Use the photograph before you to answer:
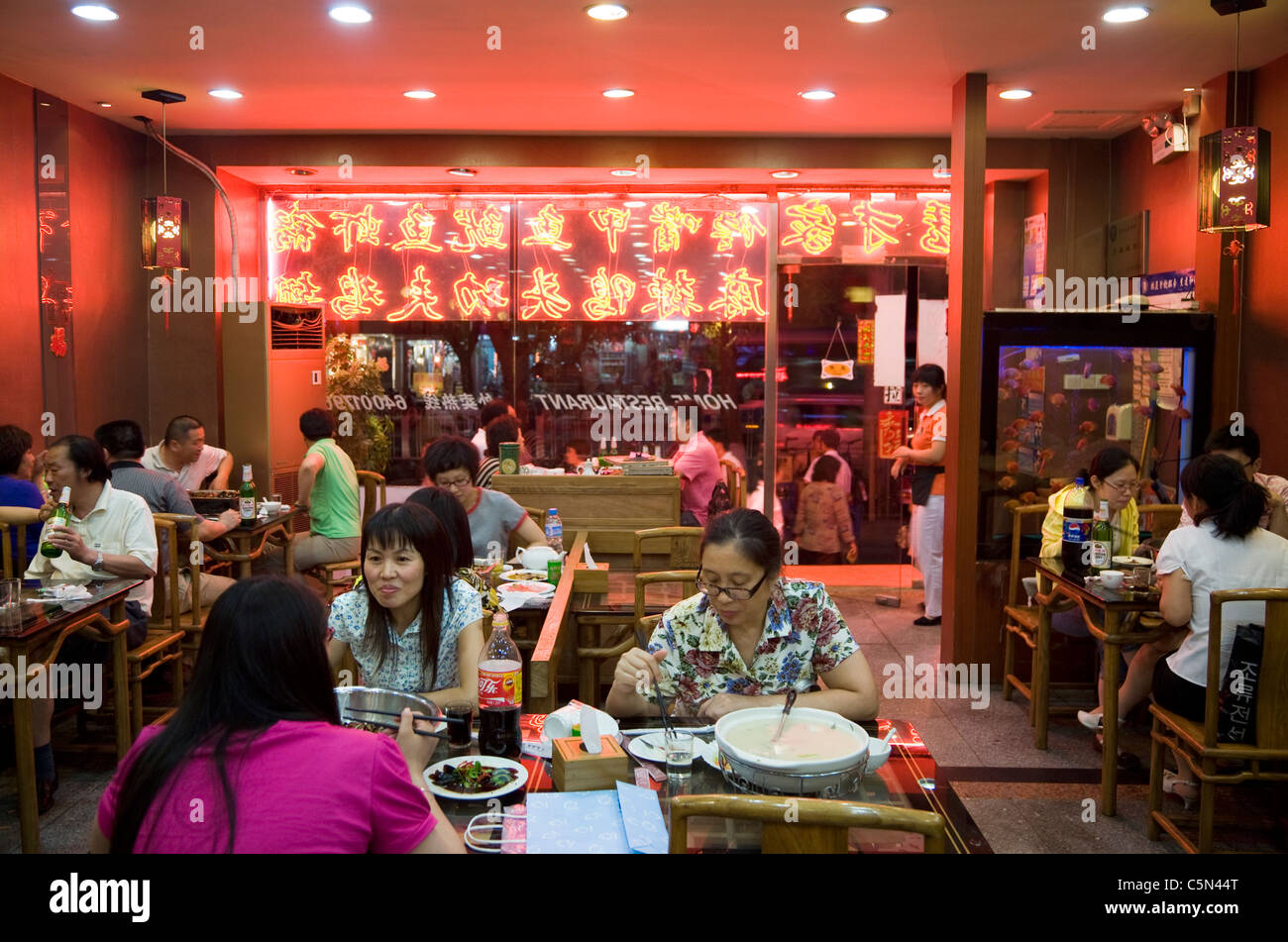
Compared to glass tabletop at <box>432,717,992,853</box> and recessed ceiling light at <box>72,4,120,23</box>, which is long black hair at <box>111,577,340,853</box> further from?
recessed ceiling light at <box>72,4,120,23</box>

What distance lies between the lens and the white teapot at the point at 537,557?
4.28 m

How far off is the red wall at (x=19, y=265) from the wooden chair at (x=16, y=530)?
1.11 m

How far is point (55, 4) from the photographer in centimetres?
446

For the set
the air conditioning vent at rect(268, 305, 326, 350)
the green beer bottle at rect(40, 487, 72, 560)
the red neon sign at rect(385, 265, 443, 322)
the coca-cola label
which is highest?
the red neon sign at rect(385, 265, 443, 322)

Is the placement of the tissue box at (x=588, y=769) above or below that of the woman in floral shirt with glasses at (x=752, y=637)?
below

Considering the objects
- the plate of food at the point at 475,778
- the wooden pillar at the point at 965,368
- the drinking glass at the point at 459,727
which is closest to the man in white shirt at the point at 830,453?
the wooden pillar at the point at 965,368

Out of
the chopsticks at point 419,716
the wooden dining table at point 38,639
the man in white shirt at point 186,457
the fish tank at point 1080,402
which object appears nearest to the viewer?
the chopsticks at point 419,716

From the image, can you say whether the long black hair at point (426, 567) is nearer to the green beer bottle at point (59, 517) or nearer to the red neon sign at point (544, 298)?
the green beer bottle at point (59, 517)

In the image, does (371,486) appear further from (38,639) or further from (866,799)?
(866,799)

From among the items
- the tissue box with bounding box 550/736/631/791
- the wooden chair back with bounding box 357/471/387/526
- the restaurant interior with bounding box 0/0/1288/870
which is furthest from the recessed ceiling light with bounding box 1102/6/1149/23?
the wooden chair back with bounding box 357/471/387/526

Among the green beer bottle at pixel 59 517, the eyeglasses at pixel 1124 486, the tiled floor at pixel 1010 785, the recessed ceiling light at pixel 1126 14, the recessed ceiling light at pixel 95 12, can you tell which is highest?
the recessed ceiling light at pixel 95 12

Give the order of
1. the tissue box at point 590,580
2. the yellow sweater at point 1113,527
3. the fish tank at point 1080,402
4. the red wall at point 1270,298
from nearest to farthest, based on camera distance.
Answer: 1. the tissue box at point 590,580
2. the yellow sweater at point 1113,527
3. the red wall at point 1270,298
4. the fish tank at point 1080,402

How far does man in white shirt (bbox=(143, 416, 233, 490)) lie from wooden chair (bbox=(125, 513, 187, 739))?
43.7 inches

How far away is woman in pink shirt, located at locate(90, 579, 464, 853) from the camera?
5.23ft
